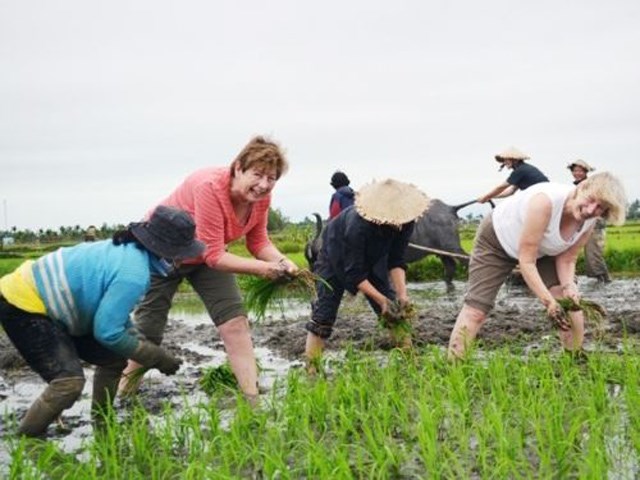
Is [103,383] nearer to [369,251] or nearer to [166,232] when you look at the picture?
[166,232]

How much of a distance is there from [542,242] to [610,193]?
0.60m

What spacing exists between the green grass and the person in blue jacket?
0.30 metres

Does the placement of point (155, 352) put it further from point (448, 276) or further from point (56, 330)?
point (448, 276)

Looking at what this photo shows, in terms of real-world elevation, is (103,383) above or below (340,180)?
below

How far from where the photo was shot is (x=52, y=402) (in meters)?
3.59

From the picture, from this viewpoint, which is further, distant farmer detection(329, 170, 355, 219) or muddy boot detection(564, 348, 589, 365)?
distant farmer detection(329, 170, 355, 219)

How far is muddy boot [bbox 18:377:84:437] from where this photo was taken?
3.58 metres

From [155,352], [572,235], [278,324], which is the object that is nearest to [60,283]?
[155,352]

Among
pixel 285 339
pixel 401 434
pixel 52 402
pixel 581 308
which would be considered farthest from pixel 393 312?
pixel 285 339

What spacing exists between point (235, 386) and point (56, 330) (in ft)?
5.10

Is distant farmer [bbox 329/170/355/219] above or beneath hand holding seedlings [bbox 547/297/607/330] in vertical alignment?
above

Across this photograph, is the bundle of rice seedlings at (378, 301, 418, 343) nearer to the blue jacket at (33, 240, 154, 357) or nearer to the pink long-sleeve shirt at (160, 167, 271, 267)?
the pink long-sleeve shirt at (160, 167, 271, 267)

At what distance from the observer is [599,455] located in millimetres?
2709

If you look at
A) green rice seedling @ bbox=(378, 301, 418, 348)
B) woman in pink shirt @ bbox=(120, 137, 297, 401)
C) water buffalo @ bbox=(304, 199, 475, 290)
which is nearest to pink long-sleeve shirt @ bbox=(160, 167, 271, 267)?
woman in pink shirt @ bbox=(120, 137, 297, 401)
